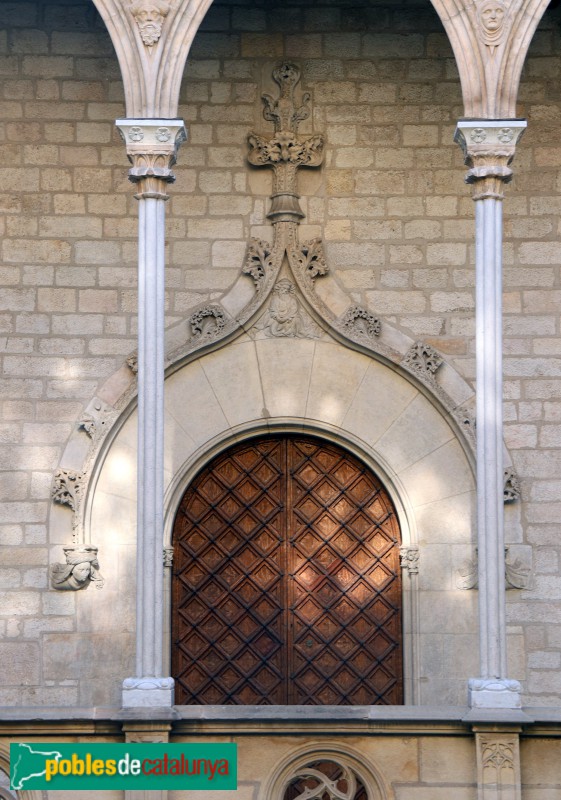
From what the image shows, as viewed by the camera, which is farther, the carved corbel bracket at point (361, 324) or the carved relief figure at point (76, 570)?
the carved corbel bracket at point (361, 324)

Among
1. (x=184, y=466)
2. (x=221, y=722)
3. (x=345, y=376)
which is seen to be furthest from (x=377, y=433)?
(x=221, y=722)

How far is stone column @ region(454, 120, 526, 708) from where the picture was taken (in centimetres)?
1069

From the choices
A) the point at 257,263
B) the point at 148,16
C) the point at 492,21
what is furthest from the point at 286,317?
the point at 492,21

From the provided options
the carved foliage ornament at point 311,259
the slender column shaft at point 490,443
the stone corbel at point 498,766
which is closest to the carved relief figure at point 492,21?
the slender column shaft at point 490,443

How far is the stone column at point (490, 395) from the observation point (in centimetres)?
1069

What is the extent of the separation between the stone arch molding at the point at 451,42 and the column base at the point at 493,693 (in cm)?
375

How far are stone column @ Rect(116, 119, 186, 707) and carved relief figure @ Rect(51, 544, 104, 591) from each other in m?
1.89

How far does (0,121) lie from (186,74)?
1545 mm

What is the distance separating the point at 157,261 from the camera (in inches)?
440

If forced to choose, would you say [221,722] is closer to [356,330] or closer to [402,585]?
[402,585]

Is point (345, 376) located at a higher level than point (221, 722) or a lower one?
higher

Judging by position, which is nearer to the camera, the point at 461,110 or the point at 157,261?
the point at 157,261

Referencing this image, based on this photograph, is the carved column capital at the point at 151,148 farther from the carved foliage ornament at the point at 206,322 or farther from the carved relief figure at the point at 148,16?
the carved foliage ornament at the point at 206,322

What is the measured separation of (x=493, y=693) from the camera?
10570 millimetres
